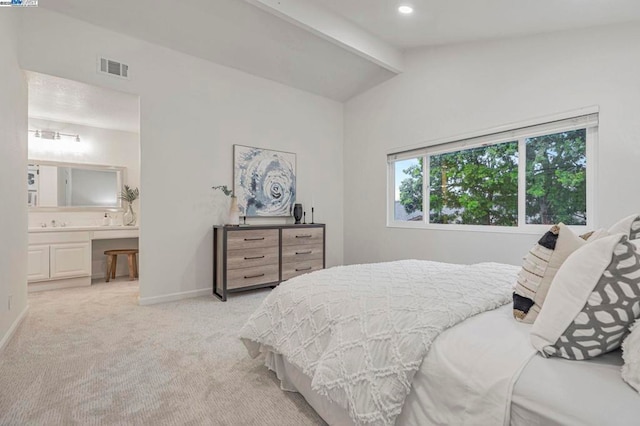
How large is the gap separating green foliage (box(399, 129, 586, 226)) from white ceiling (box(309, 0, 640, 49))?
2.96ft

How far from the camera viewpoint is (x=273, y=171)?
14.1 feet

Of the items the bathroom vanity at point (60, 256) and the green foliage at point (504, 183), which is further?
the bathroom vanity at point (60, 256)

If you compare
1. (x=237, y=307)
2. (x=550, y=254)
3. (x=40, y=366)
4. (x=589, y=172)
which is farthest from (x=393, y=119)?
(x=40, y=366)

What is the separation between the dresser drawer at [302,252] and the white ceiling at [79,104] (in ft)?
8.09

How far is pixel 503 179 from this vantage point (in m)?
3.27

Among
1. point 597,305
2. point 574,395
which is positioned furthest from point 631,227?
point 574,395

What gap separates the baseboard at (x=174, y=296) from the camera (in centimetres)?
339

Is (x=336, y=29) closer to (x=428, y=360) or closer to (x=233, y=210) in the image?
(x=233, y=210)

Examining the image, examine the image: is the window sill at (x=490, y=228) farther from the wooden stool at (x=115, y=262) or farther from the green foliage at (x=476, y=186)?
the wooden stool at (x=115, y=262)

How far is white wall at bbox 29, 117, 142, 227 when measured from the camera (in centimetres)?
452

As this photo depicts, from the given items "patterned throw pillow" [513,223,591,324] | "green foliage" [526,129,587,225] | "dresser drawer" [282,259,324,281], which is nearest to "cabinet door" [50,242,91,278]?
"dresser drawer" [282,259,324,281]

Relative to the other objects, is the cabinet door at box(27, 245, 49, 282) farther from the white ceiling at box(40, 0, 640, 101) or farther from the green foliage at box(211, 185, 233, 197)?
the white ceiling at box(40, 0, 640, 101)

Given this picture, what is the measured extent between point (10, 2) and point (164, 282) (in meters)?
2.73

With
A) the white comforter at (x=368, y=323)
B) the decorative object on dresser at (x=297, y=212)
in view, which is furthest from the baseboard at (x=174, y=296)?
the white comforter at (x=368, y=323)
